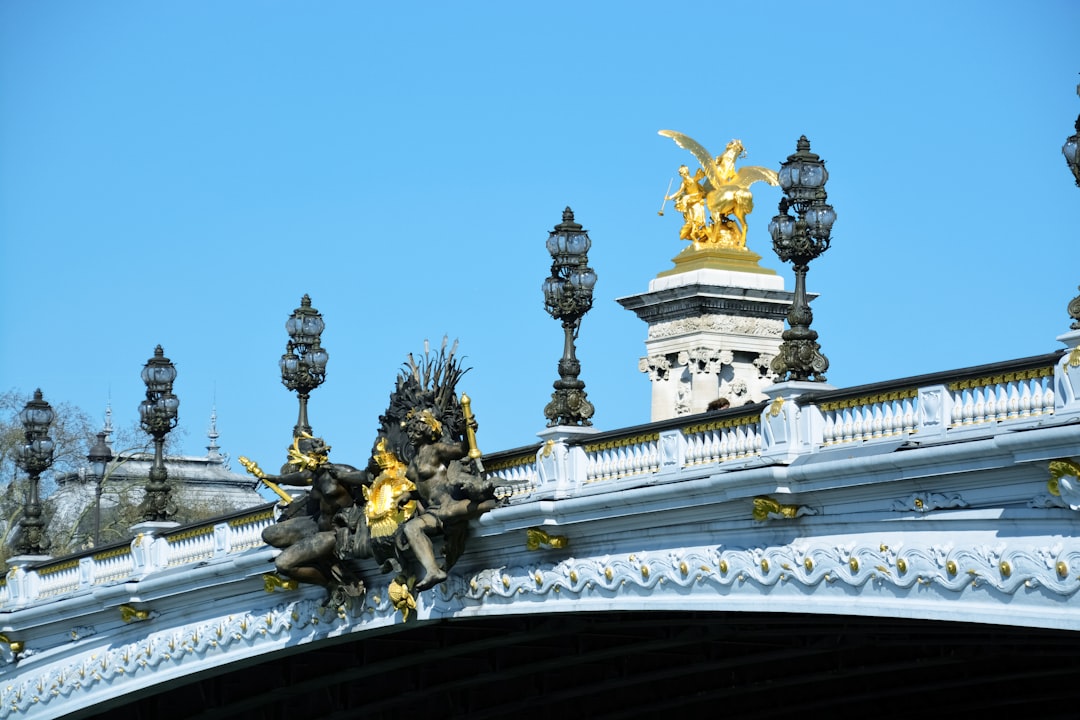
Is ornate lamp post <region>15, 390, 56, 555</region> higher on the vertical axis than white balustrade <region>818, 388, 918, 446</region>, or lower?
higher

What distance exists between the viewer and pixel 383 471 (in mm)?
38375

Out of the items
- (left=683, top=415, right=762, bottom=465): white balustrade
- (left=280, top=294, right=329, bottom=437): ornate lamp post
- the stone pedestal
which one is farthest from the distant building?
(left=683, top=415, right=762, bottom=465): white balustrade

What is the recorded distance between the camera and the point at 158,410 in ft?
154

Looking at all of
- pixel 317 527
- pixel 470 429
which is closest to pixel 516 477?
pixel 470 429

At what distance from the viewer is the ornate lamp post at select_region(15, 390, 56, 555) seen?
165 ft

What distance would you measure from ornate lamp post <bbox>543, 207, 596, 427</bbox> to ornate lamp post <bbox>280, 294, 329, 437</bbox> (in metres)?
8.73

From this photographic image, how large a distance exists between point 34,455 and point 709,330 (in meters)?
17.2

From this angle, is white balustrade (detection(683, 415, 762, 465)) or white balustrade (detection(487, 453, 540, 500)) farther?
white balustrade (detection(487, 453, 540, 500))

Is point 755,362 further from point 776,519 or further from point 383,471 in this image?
point 776,519

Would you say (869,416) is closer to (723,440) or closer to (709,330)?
(723,440)

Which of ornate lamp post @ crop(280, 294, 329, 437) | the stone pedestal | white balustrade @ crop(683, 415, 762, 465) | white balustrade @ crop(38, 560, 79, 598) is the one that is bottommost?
white balustrade @ crop(683, 415, 762, 465)

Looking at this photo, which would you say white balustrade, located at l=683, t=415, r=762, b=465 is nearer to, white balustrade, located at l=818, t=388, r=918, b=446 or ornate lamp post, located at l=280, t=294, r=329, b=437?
white balustrade, located at l=818, t=388, r=918, b=446

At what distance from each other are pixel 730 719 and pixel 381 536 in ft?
41.7

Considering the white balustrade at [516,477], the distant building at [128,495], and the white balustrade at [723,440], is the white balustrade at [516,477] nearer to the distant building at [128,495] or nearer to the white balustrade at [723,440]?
the white balustrade at [723,440]
